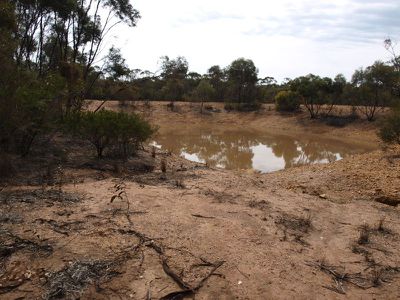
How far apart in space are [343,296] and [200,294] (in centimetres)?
175

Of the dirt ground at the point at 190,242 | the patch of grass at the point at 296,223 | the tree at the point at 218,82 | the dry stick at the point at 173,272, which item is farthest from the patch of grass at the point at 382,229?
the tree at the point at 218,82

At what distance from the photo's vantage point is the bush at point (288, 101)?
42219 mm

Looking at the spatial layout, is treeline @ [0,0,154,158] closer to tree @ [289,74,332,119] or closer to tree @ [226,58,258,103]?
tree @ [289,74,332,119]

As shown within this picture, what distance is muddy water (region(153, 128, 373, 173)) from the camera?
74.8 ft

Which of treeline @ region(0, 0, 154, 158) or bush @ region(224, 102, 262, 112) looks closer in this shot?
treeline @ region(0, 0, 154, 158)

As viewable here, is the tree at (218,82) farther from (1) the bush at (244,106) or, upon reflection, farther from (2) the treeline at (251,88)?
(1) the bush at (244,106)

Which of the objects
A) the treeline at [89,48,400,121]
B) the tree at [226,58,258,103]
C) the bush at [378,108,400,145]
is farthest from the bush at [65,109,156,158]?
the tree at [226,58,258,103]

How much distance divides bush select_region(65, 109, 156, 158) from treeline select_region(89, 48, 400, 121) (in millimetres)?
6427

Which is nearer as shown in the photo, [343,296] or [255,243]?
[343,296]

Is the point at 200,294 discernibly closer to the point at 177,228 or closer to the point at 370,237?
the point at 177,228

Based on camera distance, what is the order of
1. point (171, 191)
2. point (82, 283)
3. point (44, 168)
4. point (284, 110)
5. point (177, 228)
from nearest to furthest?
point (82, 283) → point (177, 228) → point (171, 191) → point (44, 168) → point (284, 110)

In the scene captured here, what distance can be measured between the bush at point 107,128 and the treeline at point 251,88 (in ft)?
21.1

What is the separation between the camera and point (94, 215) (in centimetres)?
651

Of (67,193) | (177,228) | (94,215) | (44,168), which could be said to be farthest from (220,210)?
(44,168)
